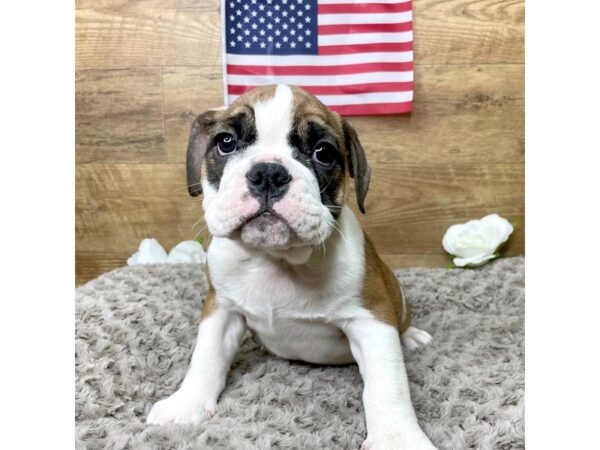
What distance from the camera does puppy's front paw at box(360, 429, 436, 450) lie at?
5.06ft

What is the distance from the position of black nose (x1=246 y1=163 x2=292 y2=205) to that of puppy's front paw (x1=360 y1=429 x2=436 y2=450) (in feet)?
2.44

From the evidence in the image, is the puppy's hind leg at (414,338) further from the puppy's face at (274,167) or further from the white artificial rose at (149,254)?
the white artificial rose at (149,254)

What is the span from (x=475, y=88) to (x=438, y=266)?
1.13 metres

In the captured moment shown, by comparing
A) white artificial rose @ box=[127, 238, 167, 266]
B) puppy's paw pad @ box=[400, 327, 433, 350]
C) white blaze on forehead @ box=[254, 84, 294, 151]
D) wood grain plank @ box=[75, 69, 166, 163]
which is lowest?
white artificial rose @ box=[127, 238, 167, 266]

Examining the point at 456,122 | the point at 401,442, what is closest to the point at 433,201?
the point at 456,122

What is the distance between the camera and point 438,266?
3.58m

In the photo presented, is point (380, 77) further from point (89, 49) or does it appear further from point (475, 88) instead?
point (89, 49)

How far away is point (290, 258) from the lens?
1.74 metres

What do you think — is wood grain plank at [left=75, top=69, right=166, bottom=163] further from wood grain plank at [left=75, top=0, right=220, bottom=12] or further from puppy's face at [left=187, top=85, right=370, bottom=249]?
puppy's face at [left=187, top=85, right=370, bottom=249]

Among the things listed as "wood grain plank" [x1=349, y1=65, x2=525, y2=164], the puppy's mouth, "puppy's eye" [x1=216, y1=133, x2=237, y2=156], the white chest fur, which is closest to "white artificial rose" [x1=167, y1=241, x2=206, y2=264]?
Answer: "wood grain plank" [x1=349, y1=65, x2=525, y2=164]

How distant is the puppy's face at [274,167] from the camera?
148 centimetres

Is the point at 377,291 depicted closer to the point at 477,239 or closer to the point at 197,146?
the point at 197,146

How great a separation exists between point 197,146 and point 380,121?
1639 mm

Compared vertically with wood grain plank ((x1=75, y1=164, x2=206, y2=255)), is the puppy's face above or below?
above
